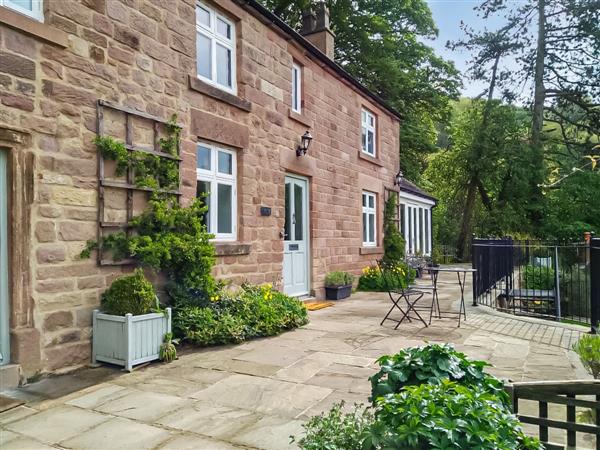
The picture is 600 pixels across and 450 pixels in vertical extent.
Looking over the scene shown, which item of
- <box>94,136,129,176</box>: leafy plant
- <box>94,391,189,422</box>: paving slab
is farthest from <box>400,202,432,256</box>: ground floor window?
<box>94,391,189,422</box>: paving slab

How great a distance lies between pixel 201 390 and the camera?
3.92m

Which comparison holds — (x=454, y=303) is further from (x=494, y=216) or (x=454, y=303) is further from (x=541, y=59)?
(x=541, y=59)

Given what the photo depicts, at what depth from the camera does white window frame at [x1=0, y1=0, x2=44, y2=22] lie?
434 centimetres

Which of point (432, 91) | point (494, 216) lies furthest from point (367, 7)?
point (494, 216)

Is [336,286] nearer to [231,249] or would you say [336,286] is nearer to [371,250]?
[371,250]

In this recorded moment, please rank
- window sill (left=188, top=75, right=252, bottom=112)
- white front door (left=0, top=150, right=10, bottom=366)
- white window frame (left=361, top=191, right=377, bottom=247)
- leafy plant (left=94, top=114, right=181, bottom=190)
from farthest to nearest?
white window frame (left=361, top=191, right=377, bottom=247) < window sill (left=188, top=75, right=252, bottom=112) < leafy plant (left=94, top=114, right=181, bottom=190) < white front door (left=0, top=150, right=10, bottom=366)

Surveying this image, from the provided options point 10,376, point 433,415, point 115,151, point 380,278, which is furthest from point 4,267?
point 380,278

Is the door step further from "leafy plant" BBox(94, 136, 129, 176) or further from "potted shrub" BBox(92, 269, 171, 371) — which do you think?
"leafy plant" BBox(94, 136, 129, 176)

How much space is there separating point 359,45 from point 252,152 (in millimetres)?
13359

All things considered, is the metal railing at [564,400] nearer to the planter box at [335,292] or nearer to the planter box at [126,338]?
the planter box at [126,338]

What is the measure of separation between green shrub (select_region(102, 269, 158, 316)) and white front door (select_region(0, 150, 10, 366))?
95 centimetres

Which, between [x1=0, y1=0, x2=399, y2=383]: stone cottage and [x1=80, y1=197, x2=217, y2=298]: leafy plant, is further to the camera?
[x1=80, y1=197, x2=217, y2=298]: leafy plant

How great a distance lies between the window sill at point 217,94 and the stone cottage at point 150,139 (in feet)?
0.08

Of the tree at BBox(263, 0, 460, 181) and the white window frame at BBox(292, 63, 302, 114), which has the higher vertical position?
the tree at BBox(263, 0, 460, 181)
